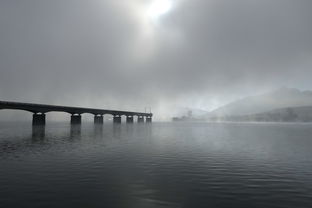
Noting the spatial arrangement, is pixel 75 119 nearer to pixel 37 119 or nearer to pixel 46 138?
pixel 37 119

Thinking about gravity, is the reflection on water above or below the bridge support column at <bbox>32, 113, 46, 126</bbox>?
below

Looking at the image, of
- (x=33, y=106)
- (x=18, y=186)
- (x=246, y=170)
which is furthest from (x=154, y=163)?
(x=33, y=106)

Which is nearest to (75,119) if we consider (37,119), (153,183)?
(37,119)

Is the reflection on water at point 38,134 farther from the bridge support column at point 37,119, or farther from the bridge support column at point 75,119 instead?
the bridge support column at point 75,119

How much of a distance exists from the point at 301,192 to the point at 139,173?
39.2ft

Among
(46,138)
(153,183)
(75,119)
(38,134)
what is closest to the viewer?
(153,183)

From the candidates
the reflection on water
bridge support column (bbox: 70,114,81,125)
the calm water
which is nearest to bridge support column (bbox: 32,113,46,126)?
bridge support column (bbox: 70,114,81,125)

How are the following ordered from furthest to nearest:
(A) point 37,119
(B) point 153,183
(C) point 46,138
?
(A) point 37,119
(C) point 46,138
(B) point 153,183

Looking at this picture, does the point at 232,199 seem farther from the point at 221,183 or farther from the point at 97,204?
the point at 97,204

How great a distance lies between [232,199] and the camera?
1326 cm

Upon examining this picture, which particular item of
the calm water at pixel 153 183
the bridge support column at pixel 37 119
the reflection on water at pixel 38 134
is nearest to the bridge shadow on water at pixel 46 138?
the reflection on water at pixel 38 134

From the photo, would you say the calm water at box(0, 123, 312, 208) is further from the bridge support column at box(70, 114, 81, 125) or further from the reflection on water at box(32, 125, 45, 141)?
the bridge support column at box(70, 114, 81, 125)

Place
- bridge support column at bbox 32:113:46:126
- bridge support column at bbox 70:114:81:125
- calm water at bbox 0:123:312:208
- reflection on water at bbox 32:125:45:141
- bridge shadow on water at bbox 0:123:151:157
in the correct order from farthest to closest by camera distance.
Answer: bridge support column at bbox 70:114:81:125, bridge support column at bbox 32:113:46:126, reflection on water at bbox 32:125:45:141, bridge shadow on water at bbox 0:123:151:157, calm water at bbox 0:123:312:208

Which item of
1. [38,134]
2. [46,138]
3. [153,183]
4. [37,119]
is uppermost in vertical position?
[37,119]
